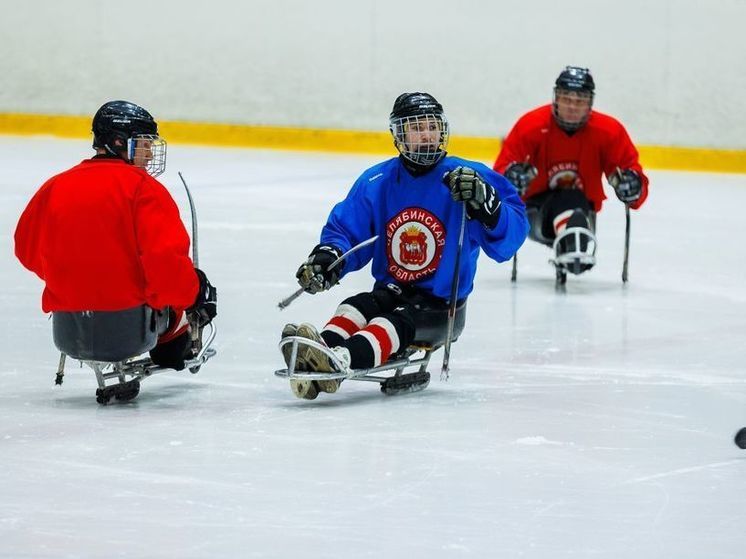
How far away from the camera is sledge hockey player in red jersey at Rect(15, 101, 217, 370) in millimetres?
3584

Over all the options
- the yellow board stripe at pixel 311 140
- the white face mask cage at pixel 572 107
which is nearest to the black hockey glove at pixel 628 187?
the white face mask cage at pixel 572 107

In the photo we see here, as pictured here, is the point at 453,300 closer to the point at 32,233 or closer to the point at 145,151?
the point at 145,151

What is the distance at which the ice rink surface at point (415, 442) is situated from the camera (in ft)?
8.96

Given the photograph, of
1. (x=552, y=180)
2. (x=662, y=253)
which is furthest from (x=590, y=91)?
(x=662, y=253)

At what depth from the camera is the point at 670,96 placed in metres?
10.8

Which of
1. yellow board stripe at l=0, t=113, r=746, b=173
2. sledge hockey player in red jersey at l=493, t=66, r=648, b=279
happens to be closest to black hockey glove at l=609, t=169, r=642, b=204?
sledge hockey player in red jersey at l=493, t=66, r=648, b=279

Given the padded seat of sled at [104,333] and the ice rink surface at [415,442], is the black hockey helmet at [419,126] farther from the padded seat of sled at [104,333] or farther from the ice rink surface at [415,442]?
the padded seat of sled at [104,333]

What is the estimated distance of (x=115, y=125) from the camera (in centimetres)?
372

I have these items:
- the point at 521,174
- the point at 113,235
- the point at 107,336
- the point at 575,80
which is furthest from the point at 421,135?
the point at 575,80

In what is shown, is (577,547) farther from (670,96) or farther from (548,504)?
(670,96)

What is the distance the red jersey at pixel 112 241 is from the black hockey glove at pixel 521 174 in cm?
275

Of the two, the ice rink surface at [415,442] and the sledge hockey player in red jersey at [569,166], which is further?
the sledge hockey player in red jersey at [569,166]

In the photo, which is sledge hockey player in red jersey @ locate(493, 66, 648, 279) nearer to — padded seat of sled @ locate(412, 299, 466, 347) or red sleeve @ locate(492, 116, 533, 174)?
red sleeve @ locate(492, 116, 533, 174)

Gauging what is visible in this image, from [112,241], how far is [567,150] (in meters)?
3.18
